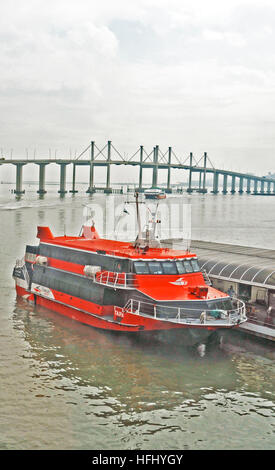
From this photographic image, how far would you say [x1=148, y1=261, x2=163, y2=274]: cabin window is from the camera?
21.4m

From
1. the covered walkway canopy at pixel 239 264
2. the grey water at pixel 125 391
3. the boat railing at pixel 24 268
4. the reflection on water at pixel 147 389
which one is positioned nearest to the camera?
the grey water at pixel 125 391

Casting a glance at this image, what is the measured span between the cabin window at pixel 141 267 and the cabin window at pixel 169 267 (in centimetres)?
81

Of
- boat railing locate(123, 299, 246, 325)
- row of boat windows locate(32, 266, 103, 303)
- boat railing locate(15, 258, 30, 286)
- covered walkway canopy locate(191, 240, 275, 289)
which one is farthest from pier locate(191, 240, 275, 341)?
boat railing locate(15, 258, 30, 286)

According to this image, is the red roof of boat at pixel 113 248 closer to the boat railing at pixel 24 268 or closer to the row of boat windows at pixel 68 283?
the row of boat windows at pixel 68 283

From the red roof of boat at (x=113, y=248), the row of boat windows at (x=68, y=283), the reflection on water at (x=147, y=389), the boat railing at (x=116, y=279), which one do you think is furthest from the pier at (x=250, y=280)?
the row of boat windows at (x=68, y=283)

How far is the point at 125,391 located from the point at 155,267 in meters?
6.30

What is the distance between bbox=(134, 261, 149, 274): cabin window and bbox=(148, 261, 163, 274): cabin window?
188 mm

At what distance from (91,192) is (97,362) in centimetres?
16567

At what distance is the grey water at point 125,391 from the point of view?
45.5ft

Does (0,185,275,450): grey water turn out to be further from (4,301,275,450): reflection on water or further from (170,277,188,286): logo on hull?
(170,277,188,286): logo on hull

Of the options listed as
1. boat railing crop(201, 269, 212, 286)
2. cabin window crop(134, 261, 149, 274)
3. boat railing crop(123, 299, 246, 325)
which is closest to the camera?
boat railing crop(123, 299, 246, 325)

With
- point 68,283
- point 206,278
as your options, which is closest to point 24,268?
point 68,283
